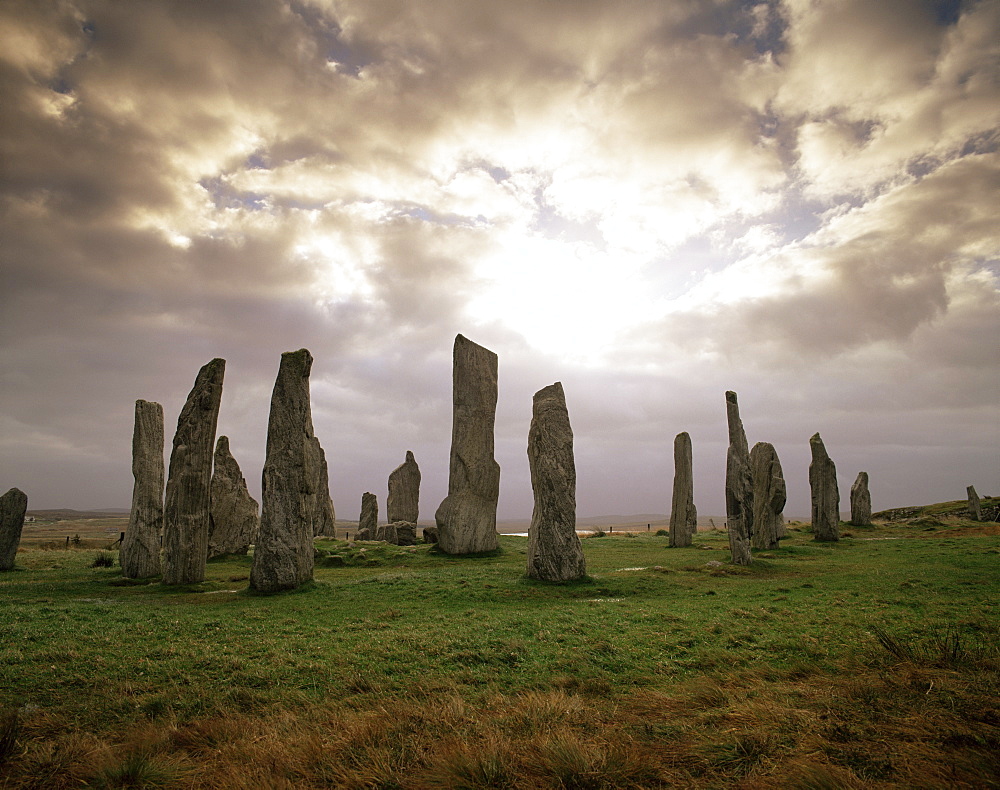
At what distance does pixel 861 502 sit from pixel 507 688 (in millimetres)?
36661

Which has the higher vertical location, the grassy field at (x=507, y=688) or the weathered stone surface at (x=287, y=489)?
the weathered stone surface at (x=287, y=489)

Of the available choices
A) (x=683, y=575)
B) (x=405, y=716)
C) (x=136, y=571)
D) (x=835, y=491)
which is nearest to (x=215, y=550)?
(x=136, y=571)

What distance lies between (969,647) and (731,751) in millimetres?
5107

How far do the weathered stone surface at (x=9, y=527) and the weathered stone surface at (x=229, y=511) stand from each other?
19.7 ft

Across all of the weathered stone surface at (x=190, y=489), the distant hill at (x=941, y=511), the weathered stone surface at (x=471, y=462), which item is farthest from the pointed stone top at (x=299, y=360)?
the distant hill at (x=941, y=511)

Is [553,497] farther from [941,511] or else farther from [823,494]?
[941,511]

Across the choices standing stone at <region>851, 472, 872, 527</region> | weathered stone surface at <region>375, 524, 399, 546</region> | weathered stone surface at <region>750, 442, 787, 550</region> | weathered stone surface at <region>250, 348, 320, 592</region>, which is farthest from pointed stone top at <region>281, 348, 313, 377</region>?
standing stone at <region>851, 472, 872, 527</region>

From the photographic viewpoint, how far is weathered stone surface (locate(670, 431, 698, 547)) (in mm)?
25938

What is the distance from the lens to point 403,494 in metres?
34.4

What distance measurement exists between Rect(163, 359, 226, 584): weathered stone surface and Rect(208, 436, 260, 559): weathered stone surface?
6792 mm

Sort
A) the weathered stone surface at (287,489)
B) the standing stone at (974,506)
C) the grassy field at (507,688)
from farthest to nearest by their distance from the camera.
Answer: the standing stone at (974,506)
the weathered stone surface at (287,489)
the grassy field at (507,688)

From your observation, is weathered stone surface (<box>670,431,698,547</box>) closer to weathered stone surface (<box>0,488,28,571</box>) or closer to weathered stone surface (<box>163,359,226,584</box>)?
weathered stone surface (<box>163,359,226,584</box>)

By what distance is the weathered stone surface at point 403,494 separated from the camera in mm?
34250

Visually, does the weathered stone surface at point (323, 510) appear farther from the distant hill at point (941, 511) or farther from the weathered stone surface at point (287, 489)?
the distant hill at point (941, 511)
